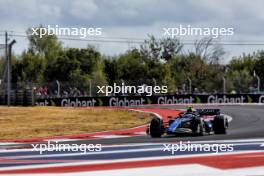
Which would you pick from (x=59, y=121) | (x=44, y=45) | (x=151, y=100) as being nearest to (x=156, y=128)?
(x=59, y=121)

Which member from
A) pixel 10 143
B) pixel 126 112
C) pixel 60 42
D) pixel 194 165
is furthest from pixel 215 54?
pixel 194 165

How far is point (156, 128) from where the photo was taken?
16.7 metres

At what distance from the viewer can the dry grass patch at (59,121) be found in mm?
19695

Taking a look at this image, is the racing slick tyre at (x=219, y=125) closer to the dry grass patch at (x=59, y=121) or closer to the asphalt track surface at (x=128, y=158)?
the asphalt track surface at (x=128, y=158)

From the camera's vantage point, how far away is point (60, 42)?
74.6 m

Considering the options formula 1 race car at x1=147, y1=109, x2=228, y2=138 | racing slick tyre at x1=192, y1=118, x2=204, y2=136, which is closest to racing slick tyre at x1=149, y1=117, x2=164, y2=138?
formula 1 race car at x1=147, y1=109, x2=228, y2=138

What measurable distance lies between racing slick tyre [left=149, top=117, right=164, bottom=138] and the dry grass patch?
340 centimetres

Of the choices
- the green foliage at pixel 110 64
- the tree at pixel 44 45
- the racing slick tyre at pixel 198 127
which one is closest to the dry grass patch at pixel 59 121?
the racing slick tyre at pixel 198 127

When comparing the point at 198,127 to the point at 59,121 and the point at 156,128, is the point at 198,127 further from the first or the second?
the point at 59,121

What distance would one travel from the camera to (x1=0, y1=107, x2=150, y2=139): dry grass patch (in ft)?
64.6

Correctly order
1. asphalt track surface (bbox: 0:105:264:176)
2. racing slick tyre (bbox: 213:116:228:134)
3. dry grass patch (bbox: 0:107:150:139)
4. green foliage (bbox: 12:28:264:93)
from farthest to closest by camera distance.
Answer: green foliage (bbox: 12:28:264:93) < dry grass patch (bbox: 0:107:150:139) < racing slick tyre (bbox: 213:116:228:134) < asphalt track surface (bbox: 0:105:264:176)

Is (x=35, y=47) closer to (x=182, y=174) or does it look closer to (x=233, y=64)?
(x=233, y=64)

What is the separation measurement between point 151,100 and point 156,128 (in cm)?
2234

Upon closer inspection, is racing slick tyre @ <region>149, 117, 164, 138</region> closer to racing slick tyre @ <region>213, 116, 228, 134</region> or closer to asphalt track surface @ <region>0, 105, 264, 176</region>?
asphalt track surface @ <region>0, 105, 264, 176</region>
